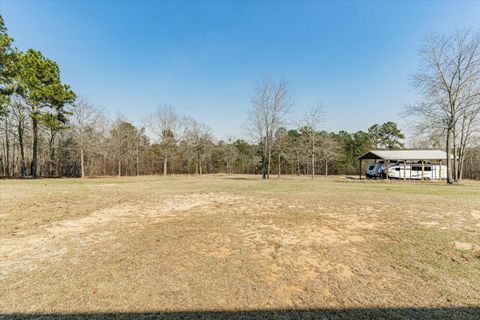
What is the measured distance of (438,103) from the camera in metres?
19.8

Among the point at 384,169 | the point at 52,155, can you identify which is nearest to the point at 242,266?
the point at 384,169

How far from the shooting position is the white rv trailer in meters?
24.5

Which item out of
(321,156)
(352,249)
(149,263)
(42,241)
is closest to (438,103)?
(321,156)

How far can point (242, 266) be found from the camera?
3.42 meters

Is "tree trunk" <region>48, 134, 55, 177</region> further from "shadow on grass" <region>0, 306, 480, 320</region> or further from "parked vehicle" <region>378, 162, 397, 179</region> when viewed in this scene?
"parked vehicle" <region>378, 162, 397, 179</region>

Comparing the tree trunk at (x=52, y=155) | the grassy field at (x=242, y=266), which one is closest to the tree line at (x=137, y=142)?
the tree trunk at (x=52, y=155)

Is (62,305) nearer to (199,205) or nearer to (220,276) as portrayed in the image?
(220,276)

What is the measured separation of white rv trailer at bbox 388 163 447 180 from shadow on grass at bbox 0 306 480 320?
26.7 m

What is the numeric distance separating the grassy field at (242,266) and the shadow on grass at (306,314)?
14 millimetres

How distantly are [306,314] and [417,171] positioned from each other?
2959 centimetres

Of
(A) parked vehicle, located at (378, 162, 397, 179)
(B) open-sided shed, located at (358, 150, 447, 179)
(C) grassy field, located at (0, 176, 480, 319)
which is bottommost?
(C) grassy field, located at (0, 176, 480, 319)

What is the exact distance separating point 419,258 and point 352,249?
1004 millimetres

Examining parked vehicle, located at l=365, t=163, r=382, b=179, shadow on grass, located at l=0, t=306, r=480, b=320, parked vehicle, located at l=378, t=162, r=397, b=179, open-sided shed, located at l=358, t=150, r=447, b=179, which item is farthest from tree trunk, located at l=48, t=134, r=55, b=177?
parked vehicle, located at l=378, t=162, r=397, b=179

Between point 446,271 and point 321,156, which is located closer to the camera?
point 446,271
